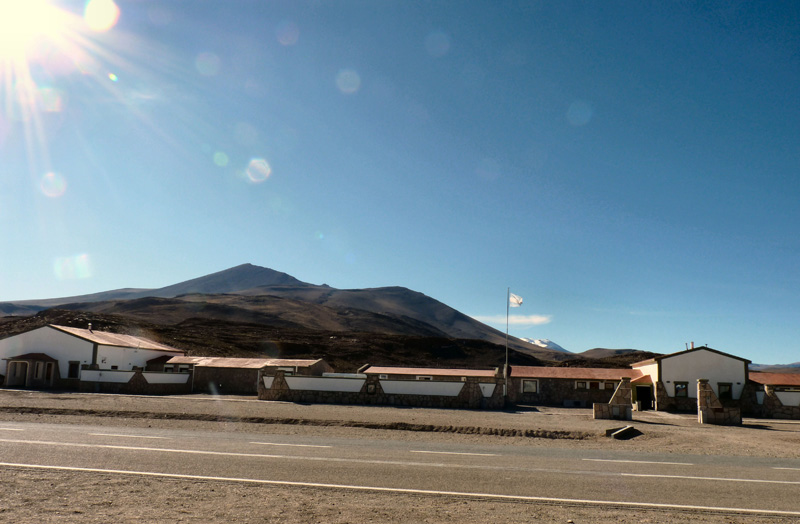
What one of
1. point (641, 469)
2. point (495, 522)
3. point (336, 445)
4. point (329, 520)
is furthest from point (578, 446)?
point (329, 520)

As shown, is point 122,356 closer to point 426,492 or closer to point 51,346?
point 51,346

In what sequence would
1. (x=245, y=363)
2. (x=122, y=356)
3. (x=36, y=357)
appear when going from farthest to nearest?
(x=122, y=356) → (x=245, y=363) → (x=36, y=357)

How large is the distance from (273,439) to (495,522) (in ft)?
34.5

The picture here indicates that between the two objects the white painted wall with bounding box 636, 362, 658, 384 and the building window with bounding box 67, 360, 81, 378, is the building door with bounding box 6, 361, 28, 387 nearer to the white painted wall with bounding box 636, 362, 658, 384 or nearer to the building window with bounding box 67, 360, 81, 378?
the building window with bounding box 67, 360, 81, 378

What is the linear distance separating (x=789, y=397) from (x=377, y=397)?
1137 inches

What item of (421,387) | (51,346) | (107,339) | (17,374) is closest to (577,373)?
(421,387)

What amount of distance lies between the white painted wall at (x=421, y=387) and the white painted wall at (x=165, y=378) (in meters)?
17.6

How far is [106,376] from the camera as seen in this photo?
142ft

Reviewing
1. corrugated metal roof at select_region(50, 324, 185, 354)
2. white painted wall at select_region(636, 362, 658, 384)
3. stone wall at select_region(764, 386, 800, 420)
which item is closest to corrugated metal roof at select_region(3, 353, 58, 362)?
corrugated metal roof at select_region(50, 324, 185, 354)

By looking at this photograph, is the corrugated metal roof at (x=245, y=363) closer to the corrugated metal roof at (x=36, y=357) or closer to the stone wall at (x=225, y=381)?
the stone wall at (x=225, y=381)

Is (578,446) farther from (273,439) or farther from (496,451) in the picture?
(273,439)

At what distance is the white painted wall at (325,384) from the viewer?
36781 millimetres

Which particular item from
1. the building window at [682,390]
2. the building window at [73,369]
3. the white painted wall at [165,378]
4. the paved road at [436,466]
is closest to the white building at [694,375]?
the building window at [682,390]

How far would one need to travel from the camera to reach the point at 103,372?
1702 inches
